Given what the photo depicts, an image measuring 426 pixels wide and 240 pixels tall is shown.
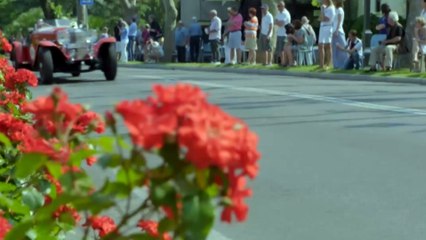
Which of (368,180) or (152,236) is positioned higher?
(152,236)

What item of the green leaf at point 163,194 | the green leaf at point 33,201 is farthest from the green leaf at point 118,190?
the green leaf at point 33,201

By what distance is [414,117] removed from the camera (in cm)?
1612

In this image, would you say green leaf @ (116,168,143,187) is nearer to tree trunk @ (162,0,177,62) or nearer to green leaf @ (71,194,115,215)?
green leaf @ (71,194,115,215)

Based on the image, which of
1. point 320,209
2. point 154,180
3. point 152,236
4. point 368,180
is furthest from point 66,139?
point 368,180

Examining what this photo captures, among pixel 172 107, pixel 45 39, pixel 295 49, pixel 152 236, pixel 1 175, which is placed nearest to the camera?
pixel 172 107

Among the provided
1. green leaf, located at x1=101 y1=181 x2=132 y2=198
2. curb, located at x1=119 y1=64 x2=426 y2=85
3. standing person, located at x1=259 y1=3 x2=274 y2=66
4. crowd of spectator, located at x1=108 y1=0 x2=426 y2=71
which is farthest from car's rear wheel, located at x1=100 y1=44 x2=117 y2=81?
green leaf, located at x1=101 y1=181 x2=132 y2=198

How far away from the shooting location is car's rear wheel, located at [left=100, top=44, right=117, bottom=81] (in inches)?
1063

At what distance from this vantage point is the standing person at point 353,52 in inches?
1107

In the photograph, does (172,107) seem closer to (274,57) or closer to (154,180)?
(154,180)

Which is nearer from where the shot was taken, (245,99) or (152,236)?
(152,236)

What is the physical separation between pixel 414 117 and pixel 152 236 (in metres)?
13.8

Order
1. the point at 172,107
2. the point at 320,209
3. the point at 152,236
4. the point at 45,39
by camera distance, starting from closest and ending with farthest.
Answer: the point at 172,107, the point at 152,236, the point at 320,209, the point at 45,39

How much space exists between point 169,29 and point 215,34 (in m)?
7.93

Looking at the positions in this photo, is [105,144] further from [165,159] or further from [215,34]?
[215,34]
